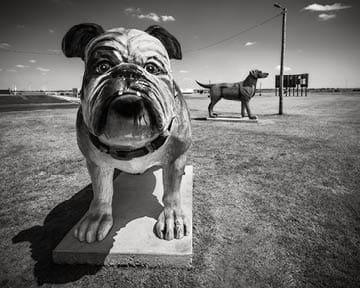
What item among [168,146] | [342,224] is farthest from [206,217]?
[342,224]

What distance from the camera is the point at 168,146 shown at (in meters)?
1.78

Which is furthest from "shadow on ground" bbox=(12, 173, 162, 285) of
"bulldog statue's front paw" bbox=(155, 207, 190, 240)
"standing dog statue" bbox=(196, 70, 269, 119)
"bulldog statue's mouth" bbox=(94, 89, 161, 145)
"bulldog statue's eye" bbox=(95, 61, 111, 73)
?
"standing dog statue" bbox=(196, 70, 269, 119)

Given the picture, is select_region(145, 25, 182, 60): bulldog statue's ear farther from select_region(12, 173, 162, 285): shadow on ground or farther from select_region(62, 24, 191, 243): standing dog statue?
select_region(12, 173, 162, 285): shadow on ground

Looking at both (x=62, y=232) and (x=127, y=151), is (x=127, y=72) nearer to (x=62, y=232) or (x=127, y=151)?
(x=127, y=151)

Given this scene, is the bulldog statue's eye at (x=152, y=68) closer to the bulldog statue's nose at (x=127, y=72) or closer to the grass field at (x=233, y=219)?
the bulldog statue's nose at (x=127, y=72)

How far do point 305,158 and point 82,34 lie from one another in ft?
13.6

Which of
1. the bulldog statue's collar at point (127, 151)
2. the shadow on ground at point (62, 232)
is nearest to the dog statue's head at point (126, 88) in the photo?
the bulldog statue's collar at point (127, 151)

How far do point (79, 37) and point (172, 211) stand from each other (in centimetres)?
143

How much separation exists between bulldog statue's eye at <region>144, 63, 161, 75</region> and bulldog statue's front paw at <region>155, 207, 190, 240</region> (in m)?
1.15

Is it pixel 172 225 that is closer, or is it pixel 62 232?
pixel 172 225

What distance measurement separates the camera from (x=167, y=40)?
5.34 ft

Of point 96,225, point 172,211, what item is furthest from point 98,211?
point 172,211

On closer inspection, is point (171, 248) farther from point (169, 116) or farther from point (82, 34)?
point (82, 34)

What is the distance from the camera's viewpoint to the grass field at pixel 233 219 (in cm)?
162
